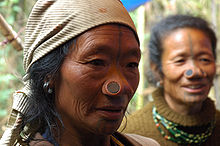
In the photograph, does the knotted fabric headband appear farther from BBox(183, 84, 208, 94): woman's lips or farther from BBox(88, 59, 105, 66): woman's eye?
BBox(183, 84, 208, 94): woman's lips

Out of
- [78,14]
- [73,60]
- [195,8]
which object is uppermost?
[195,8]

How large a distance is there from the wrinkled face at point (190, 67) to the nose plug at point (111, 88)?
1.28 meters

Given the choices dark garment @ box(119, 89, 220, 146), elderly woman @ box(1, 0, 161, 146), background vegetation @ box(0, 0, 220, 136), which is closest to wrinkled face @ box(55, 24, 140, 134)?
elderly woman @ box(1, 0, 161, 146)

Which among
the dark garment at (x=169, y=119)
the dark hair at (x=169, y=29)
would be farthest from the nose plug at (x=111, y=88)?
the dark hair at (x=169, y=29)

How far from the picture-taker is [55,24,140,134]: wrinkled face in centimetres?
122

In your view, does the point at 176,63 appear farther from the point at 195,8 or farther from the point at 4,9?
the point at 195,8

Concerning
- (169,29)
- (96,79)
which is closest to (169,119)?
(169,29)

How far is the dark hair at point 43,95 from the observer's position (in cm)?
127

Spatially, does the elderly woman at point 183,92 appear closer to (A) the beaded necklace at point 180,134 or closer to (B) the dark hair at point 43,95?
(A) the beaded necklace at point 180,134

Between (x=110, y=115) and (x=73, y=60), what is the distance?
0.29m

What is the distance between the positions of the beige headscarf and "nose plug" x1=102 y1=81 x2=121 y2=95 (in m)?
0.26

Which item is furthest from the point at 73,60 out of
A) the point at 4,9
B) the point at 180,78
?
the point at 4,9

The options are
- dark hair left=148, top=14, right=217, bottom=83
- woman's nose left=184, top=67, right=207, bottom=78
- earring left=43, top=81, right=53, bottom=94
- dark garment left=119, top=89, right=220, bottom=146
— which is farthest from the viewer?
dark hair left=148, top=14, right=217, bottom=83

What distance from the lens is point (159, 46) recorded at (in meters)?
2.68
